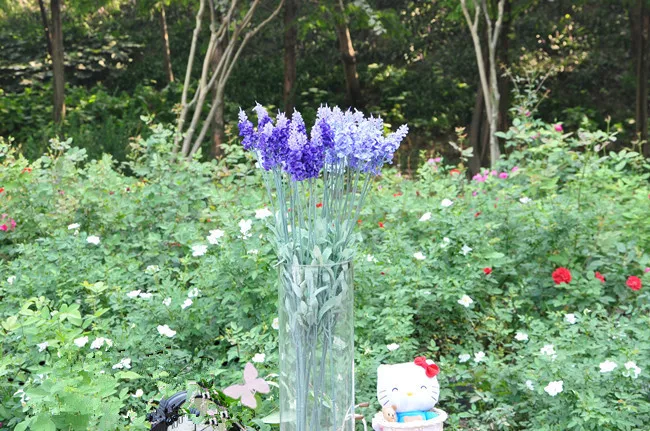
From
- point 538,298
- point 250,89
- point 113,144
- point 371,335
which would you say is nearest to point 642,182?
point 538,298

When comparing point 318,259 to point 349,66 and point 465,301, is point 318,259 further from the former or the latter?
point 349,66

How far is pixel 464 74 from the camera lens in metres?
14.8

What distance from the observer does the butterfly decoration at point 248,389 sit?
8.69 ft

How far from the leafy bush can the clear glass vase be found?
0.51 m

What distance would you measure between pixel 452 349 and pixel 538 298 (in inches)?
31.5

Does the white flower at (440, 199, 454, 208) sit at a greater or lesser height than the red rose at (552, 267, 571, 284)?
greater

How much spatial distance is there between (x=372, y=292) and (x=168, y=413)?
1450 mm

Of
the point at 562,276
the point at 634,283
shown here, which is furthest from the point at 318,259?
the point at 634,283

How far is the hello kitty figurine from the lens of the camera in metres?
2.71

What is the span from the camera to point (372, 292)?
12.7 ft

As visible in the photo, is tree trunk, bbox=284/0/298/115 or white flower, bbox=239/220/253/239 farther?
tree trunk, bbox=284/0/298/115

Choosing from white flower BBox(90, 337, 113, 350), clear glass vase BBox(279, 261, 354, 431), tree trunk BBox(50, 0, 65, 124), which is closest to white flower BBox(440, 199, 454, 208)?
white flower BBox(90, 337, 113, 350)

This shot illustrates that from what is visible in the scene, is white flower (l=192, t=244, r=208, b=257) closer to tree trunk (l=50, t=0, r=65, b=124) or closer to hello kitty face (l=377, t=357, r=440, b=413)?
hello kitty face (l=377, t=357, r=440, b=413)

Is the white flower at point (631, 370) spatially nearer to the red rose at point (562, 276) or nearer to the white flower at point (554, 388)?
the white flower at point (554, 388)
